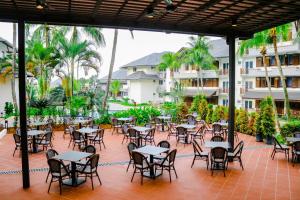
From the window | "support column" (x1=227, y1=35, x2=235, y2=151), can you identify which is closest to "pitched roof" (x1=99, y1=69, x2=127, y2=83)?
the window

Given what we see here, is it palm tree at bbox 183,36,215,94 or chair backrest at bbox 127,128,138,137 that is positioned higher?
palm tree at bbox 183,36,215,94

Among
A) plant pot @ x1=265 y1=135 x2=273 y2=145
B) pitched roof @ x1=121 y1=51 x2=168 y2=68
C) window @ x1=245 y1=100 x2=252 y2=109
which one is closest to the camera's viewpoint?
plant pot @ x1=265 y1=135 x2=273 y2=145

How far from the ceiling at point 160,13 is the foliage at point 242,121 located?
28.6 ft

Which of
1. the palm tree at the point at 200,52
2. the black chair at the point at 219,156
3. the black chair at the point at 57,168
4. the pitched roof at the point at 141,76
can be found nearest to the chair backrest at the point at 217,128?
the black chair at the point at 219,156

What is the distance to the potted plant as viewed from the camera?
1420 cm

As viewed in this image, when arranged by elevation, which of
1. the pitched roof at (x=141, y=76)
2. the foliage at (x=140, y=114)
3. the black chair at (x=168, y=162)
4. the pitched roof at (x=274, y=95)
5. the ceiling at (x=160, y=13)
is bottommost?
the black chair at (x=168, y=162)

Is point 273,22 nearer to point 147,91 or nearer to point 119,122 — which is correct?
point 119,122

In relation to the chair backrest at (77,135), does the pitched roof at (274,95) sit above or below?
above

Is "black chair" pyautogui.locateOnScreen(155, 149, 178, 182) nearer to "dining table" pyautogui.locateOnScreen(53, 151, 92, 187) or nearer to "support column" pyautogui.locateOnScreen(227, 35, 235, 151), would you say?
"dining table" pyautogui.locateOnScreen(53, 151, 92, 187)

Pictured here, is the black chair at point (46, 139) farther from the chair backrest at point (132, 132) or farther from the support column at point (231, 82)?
the support column at point (231, 82)

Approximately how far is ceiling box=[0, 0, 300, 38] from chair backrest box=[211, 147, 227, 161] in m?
3.79

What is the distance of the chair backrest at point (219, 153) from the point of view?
900cm

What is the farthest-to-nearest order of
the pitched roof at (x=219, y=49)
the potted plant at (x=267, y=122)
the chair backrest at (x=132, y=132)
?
the pitched roof at (x=219, y=49), the potted plant at (x=267, y=122), the chair backrest at (x=132, y=132)

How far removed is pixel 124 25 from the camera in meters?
7.98
